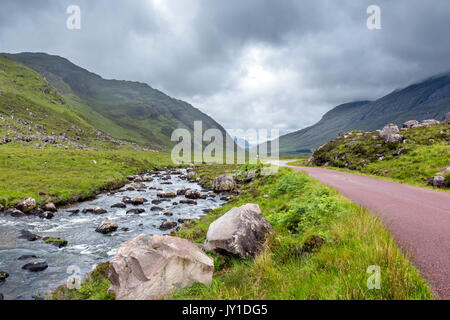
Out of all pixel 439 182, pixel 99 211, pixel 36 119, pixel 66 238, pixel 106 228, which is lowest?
pixel 66 238

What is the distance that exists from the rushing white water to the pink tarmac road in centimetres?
1434

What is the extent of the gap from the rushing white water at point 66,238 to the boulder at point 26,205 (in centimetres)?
181

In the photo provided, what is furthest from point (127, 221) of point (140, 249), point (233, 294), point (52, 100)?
point (52, 100)

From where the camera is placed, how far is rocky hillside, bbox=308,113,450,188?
65.6 feet

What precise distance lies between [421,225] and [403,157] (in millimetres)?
21854

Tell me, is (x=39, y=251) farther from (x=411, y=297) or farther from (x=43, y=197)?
(x=411, y=297)

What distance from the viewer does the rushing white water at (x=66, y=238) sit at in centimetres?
1092

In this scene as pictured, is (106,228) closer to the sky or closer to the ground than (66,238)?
closer to the sky

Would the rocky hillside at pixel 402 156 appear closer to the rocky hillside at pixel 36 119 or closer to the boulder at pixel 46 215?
the boulder at pixel 46 215

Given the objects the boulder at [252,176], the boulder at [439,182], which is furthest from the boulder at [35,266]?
the boulder at [439,182]

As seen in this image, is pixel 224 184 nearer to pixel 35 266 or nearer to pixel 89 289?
pixel 35 266

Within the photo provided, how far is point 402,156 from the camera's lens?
25859 mm

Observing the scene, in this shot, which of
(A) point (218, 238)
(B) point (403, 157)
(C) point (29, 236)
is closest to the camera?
(A) point (218, 238)

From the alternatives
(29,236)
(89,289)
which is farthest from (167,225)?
Answer: (89,289)
